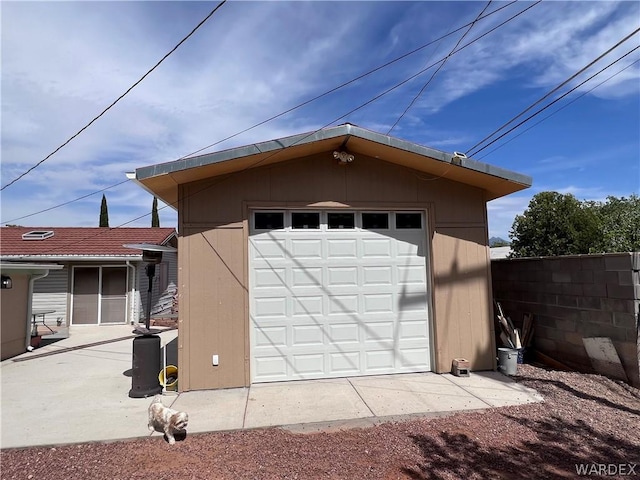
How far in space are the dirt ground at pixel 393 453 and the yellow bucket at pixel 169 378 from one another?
1641 mm

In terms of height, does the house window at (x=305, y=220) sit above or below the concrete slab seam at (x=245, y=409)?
above

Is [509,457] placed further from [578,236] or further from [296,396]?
[578,236]

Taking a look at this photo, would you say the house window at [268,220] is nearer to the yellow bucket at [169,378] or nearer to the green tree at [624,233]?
the yellow bucket at [169,378]

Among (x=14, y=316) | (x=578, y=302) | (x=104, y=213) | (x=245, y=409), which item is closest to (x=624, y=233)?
(x=578, y=302)

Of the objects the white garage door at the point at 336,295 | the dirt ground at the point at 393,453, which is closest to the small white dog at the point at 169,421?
the dirt ground at the point at 393,453

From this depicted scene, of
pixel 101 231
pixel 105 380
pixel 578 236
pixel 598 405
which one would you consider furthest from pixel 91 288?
pixel 578 236

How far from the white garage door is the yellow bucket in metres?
1.17

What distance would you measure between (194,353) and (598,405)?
17.7 feet

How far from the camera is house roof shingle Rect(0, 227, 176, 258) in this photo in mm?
13633

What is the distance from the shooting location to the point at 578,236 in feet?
66.8

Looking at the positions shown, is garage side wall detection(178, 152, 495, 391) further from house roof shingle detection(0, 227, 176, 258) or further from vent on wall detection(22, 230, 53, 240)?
vent on wall detection(22, 230, 53, 240)

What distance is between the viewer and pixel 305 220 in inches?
255

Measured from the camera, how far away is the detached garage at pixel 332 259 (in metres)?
5.85

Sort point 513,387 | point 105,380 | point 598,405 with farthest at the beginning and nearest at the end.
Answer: point 105,380 < point 513,387 < point 598,405
